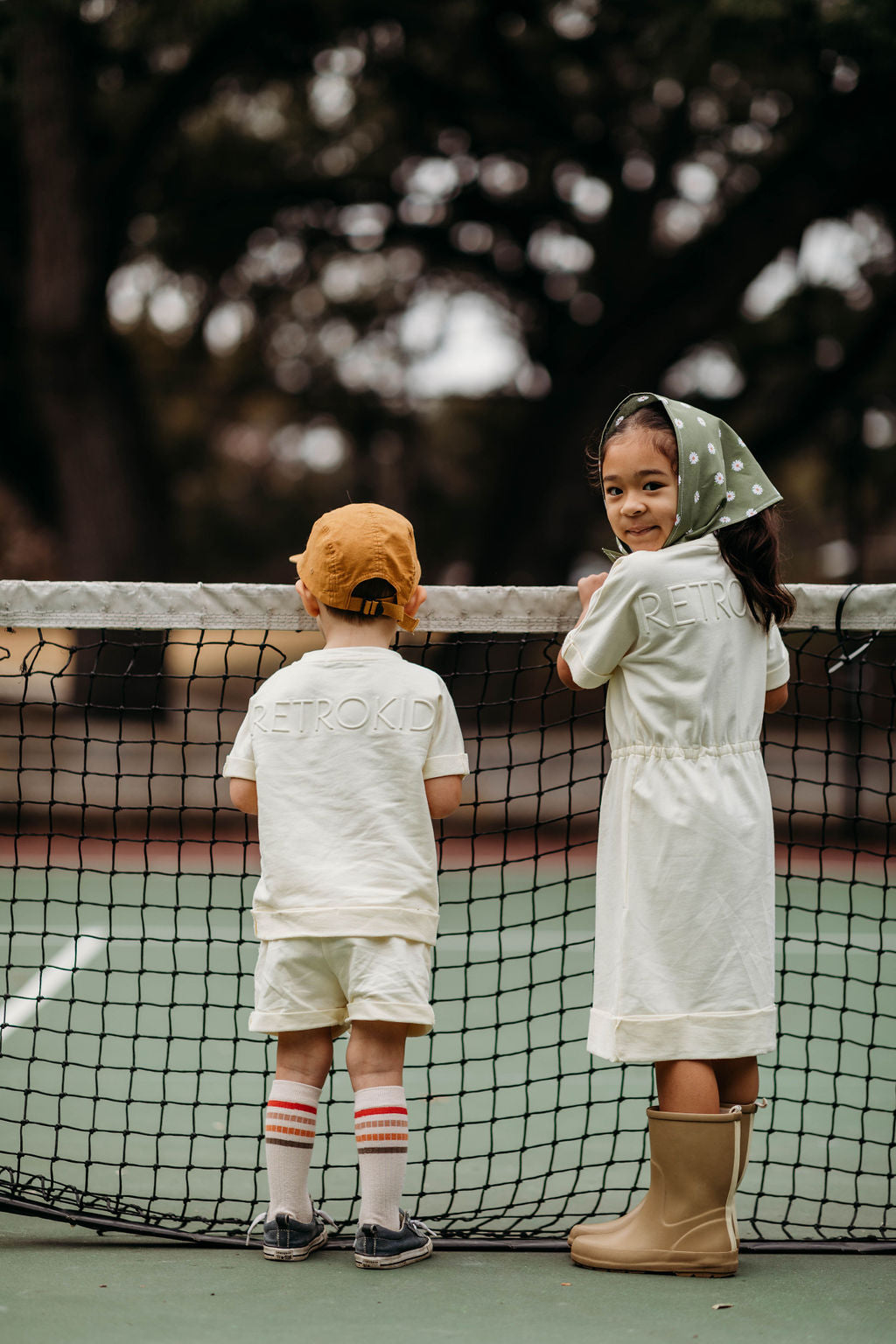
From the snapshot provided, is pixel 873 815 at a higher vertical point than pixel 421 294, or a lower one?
lower

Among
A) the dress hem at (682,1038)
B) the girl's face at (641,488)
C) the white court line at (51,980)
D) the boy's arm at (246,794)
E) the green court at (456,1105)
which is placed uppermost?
the girl's face at (641,488)

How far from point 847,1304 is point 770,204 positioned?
12255 millimetres

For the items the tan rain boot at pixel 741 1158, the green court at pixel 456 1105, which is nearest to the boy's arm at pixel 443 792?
the green court at pixel 456 1105

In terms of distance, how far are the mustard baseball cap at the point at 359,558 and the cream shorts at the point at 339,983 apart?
0.63 m

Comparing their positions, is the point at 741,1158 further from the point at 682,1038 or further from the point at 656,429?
the point at 656,429

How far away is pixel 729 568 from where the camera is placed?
2.74 meters

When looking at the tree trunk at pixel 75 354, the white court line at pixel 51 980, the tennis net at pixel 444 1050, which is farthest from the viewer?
the tree trunk at pixel 75 354

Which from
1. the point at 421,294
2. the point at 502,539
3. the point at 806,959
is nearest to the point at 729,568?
the point at 806,959

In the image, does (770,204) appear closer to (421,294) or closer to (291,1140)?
(421,294)

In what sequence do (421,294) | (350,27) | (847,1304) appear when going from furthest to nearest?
(421,294), (350,27), (847,1304)

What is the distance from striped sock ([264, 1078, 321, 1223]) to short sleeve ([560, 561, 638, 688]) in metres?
0.92

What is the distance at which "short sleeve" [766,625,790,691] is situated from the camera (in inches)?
111

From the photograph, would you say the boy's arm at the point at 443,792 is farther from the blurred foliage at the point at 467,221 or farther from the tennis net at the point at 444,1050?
the blurred foliage at the point at 467,221

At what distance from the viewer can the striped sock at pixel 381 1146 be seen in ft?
8.55
